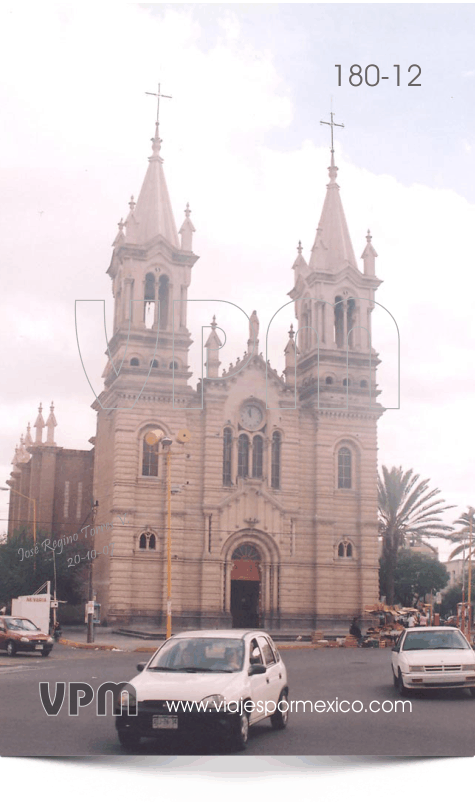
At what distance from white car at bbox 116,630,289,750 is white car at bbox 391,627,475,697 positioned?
493 centimetres

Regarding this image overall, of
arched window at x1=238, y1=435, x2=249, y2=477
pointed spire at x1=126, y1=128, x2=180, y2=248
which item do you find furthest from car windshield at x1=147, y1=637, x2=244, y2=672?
pointed spire at x1=126, y1=128, x2=180, y2=248

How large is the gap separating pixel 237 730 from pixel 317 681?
11.4 metres

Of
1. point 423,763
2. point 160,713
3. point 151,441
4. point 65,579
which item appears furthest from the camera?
point 65,579

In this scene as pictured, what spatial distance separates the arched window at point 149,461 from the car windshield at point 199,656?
37.8 meters

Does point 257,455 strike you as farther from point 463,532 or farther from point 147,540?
point 463,532

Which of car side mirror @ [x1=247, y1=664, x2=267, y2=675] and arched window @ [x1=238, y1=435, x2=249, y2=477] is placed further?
arched window @ [x1=238, y1=435, x2=249, y2=477]

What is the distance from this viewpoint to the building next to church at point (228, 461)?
168ft

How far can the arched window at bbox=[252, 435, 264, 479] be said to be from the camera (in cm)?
5409

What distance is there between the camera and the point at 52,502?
2579 inches

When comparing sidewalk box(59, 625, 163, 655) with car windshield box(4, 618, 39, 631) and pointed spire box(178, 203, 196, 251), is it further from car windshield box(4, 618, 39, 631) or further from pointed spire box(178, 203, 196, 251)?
pointed spire box(178, 203, 196, 251)

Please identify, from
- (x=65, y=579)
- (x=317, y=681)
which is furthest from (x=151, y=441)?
(x=317, y=681)

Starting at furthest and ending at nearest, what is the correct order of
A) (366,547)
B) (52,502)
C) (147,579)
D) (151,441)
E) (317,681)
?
(52,502)
(366,547)
(147,579)
(151,441)
(317,681)

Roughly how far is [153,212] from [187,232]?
234 centimetres

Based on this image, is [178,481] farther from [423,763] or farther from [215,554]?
[423,763]
